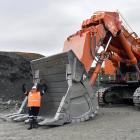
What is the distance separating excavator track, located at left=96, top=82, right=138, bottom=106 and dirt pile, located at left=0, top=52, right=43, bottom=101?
454cm

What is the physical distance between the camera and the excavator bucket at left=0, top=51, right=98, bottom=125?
36.4 ft

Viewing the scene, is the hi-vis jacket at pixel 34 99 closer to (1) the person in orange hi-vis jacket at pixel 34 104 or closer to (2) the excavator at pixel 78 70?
(1) the person in orange hi-vis jacket at pixel 34 104

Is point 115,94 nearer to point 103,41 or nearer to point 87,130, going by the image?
point 103,41

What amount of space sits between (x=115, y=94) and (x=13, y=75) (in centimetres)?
606

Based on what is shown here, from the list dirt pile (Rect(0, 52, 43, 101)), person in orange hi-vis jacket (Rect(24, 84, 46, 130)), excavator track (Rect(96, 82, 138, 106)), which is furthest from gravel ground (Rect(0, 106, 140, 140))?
dirt pile (Rect(0, 52, 43, 101))

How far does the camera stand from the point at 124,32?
549 inches

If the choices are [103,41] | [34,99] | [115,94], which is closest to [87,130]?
[34,99]

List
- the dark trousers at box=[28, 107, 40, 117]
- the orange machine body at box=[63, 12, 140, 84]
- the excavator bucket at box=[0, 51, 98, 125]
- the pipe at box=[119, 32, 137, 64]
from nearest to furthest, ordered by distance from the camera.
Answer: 1. the excavator bucket at box=[0, 51, 98, 125]
2. the dark trousers at box=[28, 107, 40, 117]
3. the orange machine body at box=[63, 12, 140, 84]
4. the pipe at box=[119, 32, 137, 64]

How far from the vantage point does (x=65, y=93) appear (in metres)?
11.9

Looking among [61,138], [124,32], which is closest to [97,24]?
[124,32]

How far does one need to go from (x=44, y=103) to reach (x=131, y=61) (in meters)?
3.35

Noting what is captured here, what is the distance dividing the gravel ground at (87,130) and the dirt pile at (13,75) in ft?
25.0

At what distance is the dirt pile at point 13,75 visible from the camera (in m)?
19.7

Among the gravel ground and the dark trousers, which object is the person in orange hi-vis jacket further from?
the gravel ground
